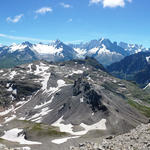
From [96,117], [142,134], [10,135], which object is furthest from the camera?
[96,117]

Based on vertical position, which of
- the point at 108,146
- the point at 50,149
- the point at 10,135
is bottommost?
the point at 10,135

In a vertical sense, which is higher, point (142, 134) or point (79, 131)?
point (142, 134)

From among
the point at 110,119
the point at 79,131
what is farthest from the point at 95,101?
the point at 79,131

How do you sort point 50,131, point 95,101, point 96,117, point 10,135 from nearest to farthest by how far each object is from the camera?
point 50,131 < point 10,135 < point 96,117 < point 95,101

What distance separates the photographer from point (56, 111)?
653ft

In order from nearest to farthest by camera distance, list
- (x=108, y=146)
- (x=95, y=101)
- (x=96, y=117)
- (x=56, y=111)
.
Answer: (x=108, y=146) → (x=96, y=117) → (x=95, y=101) → (x=56, y=111)

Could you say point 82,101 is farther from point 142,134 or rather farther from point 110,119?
point 142,134

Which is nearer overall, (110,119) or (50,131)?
(50,131)

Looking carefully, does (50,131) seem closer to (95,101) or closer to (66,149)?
(66,149)

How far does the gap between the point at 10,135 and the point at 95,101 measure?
6758cm

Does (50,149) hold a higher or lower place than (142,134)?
lower

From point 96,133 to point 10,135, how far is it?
174ft

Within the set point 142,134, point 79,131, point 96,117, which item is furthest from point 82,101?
point 142,134

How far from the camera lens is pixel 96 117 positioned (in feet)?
524
